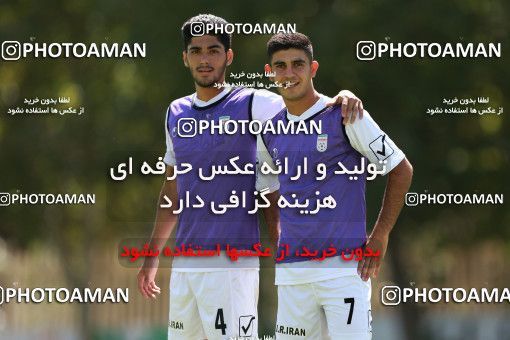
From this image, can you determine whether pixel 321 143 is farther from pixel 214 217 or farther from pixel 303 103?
pixel 214 217

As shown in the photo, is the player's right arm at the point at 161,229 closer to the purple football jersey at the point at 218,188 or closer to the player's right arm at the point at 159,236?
the player's right arm at the point at 159,236

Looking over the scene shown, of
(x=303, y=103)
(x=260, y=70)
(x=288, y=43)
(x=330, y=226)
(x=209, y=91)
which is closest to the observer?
(x=330, y=226)

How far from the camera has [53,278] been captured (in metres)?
21.3

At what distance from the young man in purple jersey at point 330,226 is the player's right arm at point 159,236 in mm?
1370

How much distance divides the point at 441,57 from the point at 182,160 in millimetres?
6938

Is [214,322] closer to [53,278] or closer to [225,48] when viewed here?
[225,48]

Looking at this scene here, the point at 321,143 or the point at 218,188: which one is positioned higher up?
the point at 321,143

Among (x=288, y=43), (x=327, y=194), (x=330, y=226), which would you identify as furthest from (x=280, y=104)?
(x=330, y=226)

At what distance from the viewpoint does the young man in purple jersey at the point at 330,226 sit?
819 cm

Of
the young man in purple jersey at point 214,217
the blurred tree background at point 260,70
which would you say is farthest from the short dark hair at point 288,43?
the blurred tree background at point 260,70

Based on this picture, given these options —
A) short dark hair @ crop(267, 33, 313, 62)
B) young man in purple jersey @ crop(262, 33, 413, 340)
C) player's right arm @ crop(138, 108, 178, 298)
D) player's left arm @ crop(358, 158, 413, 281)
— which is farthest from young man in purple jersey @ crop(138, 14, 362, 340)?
player's left arm @ crop(358, 158, 413, 281)

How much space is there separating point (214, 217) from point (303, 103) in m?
1.10

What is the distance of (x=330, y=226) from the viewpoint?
328 inches

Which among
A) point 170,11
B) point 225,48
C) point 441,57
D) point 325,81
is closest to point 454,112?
point 441,57
